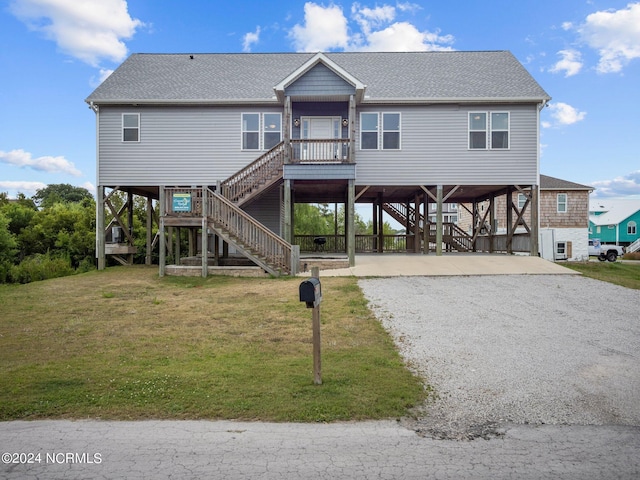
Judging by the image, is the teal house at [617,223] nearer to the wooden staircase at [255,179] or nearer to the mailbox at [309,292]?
the wooden staircase at [255,179]

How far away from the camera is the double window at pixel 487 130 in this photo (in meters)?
18.6

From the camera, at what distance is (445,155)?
18688mm

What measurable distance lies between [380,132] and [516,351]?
526 inches

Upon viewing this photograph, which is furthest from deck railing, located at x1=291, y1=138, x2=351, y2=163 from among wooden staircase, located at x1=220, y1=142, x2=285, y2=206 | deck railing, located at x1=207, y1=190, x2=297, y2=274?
A: deck railing, located at x1=207, y1=190, x2=297, y2=274

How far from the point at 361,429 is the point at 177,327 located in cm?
539

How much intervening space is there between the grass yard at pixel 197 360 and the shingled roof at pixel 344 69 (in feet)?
34.3

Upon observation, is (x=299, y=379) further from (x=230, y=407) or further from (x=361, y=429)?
(x=361, y=429)

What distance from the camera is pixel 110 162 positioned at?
18.8 m

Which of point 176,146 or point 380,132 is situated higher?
point 380,132

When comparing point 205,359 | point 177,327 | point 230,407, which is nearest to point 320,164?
point 177,327

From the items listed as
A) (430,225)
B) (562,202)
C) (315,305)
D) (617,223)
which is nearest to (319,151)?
(430,225)

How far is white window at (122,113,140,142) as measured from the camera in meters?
18.8

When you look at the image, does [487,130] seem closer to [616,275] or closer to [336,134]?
[336,134]

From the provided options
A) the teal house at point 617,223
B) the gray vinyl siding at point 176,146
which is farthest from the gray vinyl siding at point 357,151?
the teal house at point 617,223
